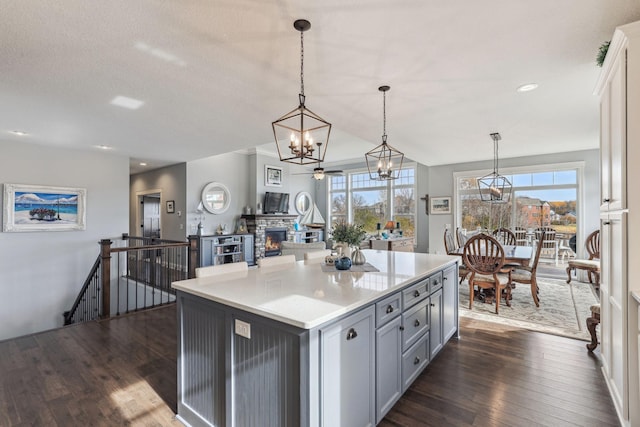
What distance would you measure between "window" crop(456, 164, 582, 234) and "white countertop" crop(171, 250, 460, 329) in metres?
5.39

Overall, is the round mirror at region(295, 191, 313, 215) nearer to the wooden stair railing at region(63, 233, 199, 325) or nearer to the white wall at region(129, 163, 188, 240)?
the white wall at region(129, 163, 188, 240)

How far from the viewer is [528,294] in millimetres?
5105

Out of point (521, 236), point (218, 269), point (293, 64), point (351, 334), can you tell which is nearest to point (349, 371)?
point (351, 334)

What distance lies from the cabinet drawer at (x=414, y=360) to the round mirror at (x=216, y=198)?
20.3 feet

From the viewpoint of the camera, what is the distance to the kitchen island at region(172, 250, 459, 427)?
1422 mm

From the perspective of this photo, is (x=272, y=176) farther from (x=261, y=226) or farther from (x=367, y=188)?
(x=367, y=188)

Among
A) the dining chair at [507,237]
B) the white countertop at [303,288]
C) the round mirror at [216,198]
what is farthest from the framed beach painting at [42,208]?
the dining chair at [507,237]

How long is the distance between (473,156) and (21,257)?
8924 millimetres

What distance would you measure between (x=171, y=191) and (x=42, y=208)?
8.54ft

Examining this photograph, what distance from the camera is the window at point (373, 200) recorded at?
8.84 metres

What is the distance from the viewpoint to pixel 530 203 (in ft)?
22.5

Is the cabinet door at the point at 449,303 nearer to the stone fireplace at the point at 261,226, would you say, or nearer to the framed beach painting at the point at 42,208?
the stone fireplace at the point at 261,226

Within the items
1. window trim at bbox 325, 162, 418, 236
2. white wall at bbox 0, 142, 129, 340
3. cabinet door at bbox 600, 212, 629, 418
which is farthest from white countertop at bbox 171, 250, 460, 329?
window trim at bbox 325, 162, 418, 236

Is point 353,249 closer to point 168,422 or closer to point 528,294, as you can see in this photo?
point 168,422
